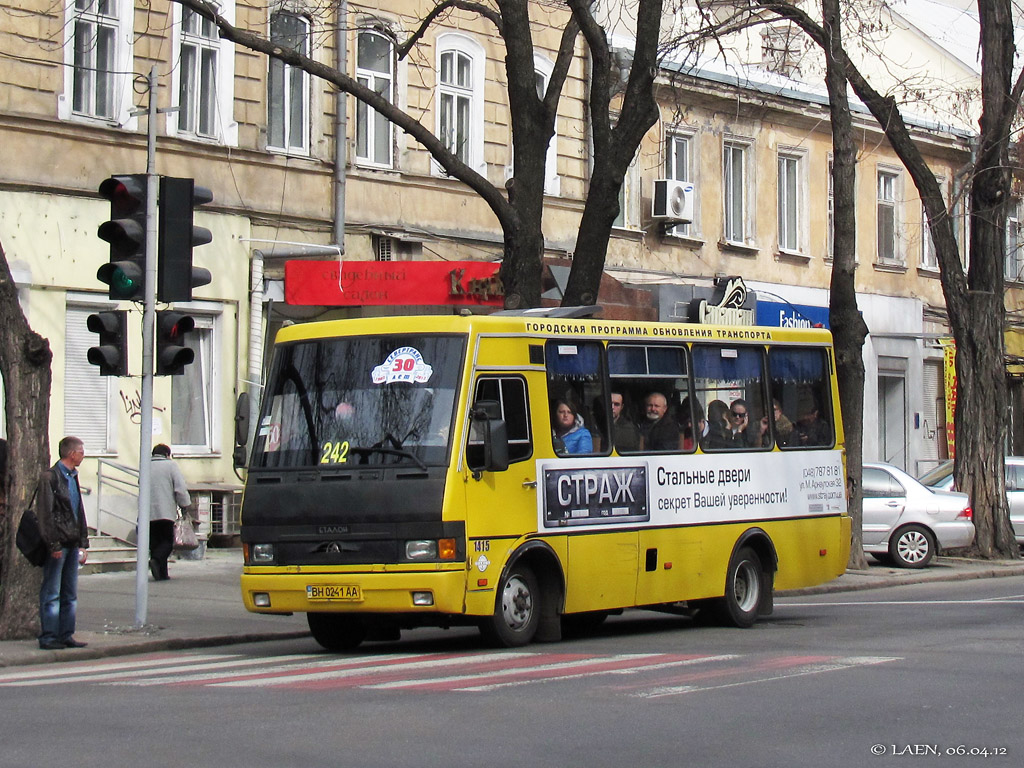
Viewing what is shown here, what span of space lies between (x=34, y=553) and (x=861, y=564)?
522 inches

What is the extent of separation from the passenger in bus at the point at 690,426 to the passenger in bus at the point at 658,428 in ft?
0.26

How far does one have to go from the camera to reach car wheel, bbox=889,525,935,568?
24.5 meters

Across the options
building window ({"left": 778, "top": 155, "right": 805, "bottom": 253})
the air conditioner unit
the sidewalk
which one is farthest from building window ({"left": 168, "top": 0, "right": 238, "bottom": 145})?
building window ({"left": 778, "top": 155, "right": 805, "bottom": 253})

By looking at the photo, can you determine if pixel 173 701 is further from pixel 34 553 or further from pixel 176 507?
pixel 176 507

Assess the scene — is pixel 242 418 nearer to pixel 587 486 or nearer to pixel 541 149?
pixel 587 486

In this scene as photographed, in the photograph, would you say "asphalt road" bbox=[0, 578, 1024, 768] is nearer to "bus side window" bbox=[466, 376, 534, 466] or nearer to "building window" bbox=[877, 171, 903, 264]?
"bus side window" bbox=[466, 376, 534, 466]

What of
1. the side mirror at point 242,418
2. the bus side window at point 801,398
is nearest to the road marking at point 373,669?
the side mirror at point 242,418

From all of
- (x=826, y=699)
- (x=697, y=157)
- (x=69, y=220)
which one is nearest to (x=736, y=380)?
(x=826, y=699)

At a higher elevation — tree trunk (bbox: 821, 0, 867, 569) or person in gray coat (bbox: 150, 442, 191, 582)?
tree trunk (bbox: 821, 0, 867, 569)

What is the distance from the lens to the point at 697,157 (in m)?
31.9

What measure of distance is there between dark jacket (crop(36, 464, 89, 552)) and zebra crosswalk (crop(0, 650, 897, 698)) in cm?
97

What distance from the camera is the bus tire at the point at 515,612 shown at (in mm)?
13031

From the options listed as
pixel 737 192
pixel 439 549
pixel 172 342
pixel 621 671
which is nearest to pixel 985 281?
pixel 737 192

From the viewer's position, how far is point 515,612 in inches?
523
